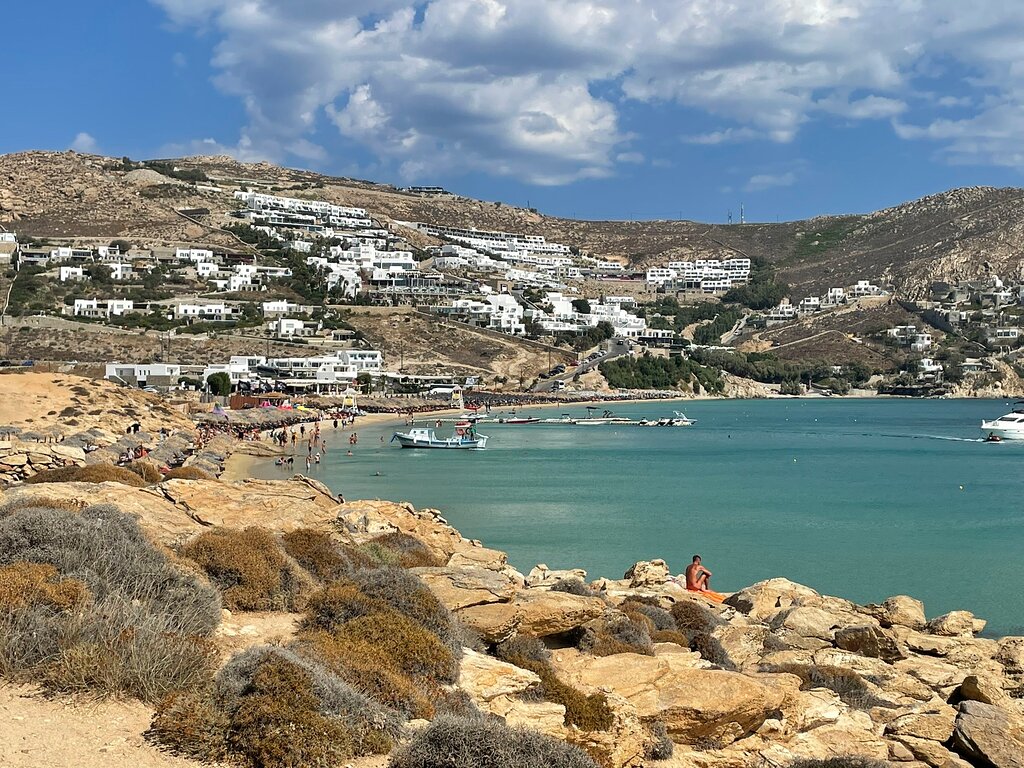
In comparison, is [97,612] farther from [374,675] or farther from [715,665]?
[715,665]

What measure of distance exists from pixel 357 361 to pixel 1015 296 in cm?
11448

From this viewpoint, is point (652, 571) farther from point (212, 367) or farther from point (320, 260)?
point (320, 260)

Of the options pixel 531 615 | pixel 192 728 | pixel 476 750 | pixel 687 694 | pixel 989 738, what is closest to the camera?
pixel 476 750

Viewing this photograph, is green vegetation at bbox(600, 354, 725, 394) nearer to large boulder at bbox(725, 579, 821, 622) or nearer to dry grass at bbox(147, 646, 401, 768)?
large boulder at bbox(725, 579, 821, 622)

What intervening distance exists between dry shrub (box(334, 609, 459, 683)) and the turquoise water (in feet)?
45.9

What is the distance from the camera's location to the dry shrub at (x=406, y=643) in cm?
736

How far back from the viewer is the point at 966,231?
591ft

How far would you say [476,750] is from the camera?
215 inches

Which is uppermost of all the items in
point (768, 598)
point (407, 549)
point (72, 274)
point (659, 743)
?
point (72, 274)

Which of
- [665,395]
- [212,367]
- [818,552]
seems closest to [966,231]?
[665,395]

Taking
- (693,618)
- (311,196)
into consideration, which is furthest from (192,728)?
(311,196)

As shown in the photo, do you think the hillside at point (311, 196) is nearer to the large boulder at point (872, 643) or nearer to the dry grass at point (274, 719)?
the large boulder at point (872, 643)

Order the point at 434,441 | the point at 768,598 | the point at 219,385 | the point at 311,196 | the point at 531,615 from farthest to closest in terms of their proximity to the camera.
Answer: the point at 311,196, the point at 219,385, the point at 434,441, the point at 768,598, the point at 531,615

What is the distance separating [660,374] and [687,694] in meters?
116
